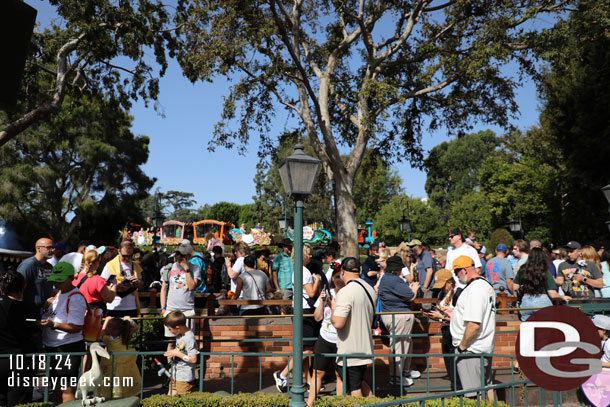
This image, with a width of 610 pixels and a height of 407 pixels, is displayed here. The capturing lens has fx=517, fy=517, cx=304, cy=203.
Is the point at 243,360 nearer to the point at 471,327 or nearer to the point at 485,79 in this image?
the point at 471,327

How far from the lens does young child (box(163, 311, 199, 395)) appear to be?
19.3 ft

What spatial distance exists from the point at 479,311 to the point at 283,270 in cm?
434

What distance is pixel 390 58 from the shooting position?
18.0 meters

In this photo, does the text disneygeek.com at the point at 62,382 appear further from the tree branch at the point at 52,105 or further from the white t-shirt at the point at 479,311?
the tree branch at the point at 52,105

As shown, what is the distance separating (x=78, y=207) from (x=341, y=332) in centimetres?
3672

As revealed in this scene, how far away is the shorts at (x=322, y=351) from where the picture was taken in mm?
5953

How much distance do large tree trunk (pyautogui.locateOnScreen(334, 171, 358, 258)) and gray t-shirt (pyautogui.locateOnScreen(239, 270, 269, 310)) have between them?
7768mm

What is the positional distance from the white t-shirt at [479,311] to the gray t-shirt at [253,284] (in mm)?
3857

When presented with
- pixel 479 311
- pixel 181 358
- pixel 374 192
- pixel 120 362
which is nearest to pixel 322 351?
pixel 181 358

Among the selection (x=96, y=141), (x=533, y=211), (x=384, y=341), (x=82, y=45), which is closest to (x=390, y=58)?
(x=82, y=45)

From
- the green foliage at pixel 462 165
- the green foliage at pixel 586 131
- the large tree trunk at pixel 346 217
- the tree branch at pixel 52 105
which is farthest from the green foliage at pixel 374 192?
the tree branch at pixel 52 105

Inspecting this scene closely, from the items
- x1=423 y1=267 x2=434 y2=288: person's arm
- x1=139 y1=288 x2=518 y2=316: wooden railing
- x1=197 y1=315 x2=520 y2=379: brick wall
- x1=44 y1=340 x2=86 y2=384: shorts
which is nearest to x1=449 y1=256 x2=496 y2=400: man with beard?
x1=139 y1=288 x2=518 y2=316: wooden railing

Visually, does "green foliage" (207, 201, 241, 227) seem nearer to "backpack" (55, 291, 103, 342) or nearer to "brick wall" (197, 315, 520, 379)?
"brick wall" (197, 315, 520, 379)

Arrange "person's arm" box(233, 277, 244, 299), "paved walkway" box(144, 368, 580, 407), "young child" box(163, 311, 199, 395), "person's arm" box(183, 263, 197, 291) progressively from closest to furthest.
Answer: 1. "young child" box(163, 311, 199, 395)
2. "paved walkway" box(144, 368, 580, 407)
3. "person's arm" box(183, 263, 197, 291)
4. "person's arm" box(233, 277, 244, 299)
